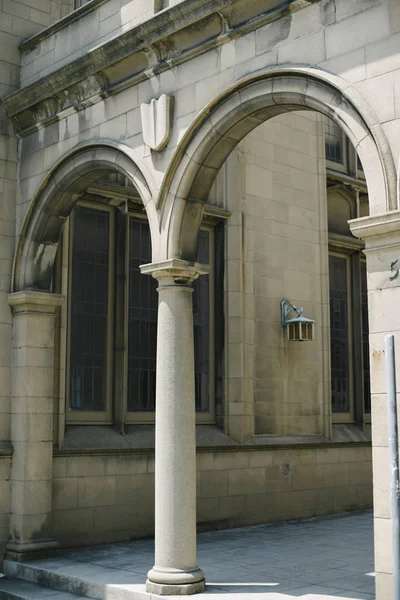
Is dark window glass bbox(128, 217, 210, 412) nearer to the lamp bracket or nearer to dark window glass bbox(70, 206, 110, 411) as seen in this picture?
dark window glass bbox(70, 206, 110, 411)

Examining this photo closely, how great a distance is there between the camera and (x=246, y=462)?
1415cm

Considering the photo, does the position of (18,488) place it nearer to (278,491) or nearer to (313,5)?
(278,491)

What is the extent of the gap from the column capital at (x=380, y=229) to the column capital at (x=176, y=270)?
2.52 metres

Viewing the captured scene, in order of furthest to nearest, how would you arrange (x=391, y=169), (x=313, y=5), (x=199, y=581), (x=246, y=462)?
(x=246, y=462) < (x=199, y=581) < (x=313, y=5) < (x=391, y=169)

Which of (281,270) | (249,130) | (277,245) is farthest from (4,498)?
(277,245)

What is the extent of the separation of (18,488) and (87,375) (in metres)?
2.20

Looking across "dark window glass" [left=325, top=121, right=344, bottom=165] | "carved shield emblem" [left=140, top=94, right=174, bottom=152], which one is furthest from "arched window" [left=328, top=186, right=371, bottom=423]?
"carved shield emblem" [left=140, top=94, right=174, bottom=152]

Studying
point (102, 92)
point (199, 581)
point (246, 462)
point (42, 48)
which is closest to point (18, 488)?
point (199, 581)

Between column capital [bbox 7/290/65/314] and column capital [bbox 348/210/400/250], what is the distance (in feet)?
18.4

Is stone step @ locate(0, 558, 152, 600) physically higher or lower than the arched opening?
lower

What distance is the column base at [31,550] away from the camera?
11.0m

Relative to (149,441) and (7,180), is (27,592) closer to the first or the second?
(149,441)

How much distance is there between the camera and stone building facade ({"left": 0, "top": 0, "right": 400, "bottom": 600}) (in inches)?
323

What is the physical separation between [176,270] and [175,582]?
340 centimetres
